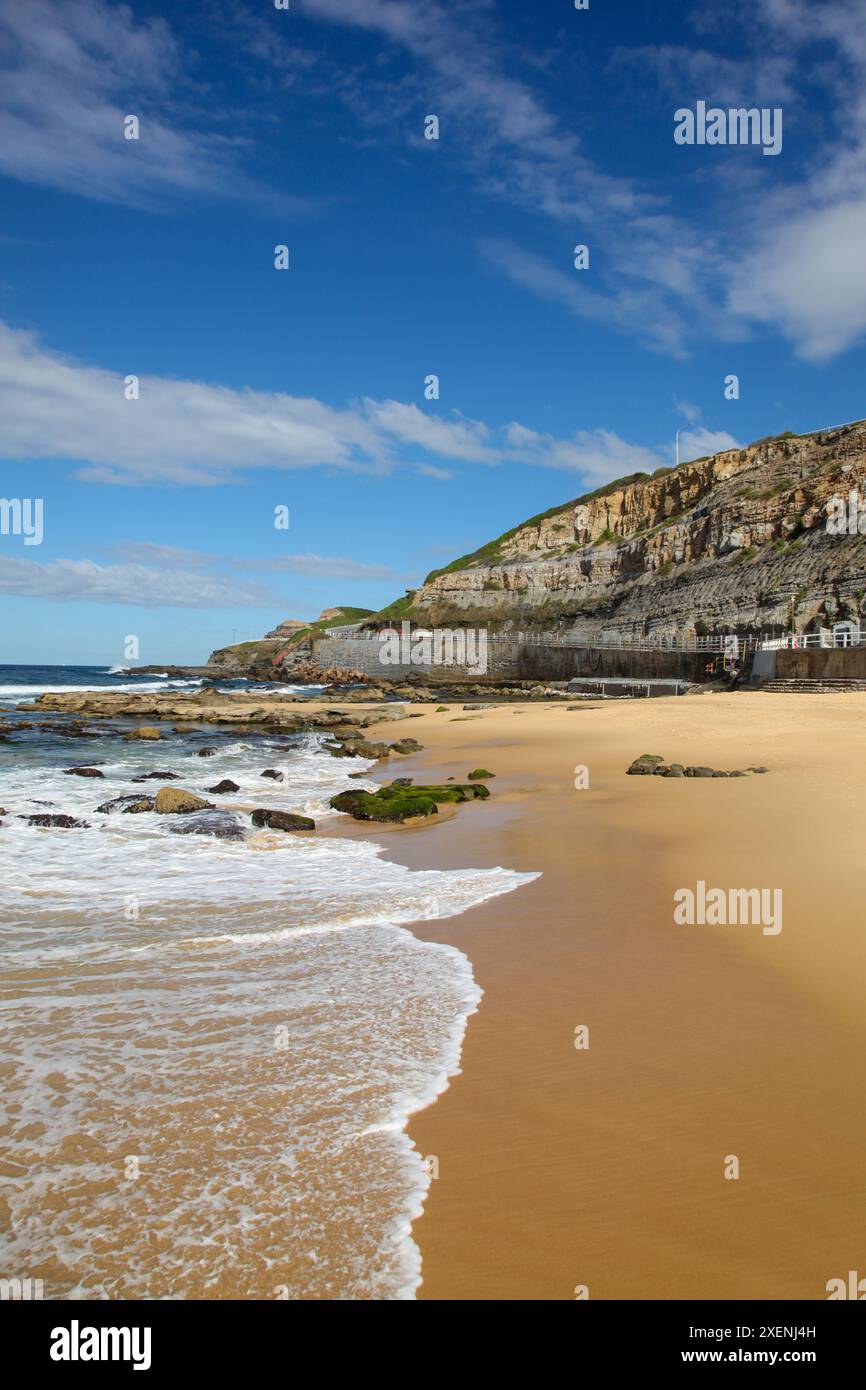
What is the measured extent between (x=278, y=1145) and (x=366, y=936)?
11.0ft

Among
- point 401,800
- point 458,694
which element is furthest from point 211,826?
point 458,694

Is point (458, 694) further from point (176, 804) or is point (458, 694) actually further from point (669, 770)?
point (176, 804)

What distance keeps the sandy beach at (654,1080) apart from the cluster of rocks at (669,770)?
440 centimetres

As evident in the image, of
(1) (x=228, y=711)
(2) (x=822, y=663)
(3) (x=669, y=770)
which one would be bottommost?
(3) (x=669, y=770)

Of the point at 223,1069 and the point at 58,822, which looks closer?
the point at 223,1069

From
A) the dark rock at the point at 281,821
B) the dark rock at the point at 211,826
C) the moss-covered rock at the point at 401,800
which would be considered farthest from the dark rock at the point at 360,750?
the dark rock at the point at 211,826

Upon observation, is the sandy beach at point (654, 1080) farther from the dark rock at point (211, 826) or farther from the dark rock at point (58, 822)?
the dark rock at point (58, 822)

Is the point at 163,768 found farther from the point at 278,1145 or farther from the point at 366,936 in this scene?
the point at 278,1145

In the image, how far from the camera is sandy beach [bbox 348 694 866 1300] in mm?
3113

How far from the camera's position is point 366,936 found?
7.16 metres

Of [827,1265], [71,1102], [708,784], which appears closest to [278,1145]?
[71,1102]

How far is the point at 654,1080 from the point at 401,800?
32.8ft

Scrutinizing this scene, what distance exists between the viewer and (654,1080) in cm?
442

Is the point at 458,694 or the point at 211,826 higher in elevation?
the point at 458,694
